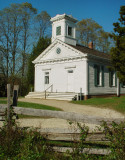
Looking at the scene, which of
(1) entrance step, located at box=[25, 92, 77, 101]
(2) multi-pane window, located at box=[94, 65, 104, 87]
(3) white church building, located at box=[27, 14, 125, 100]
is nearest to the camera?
(1) entrance step, located at box=[25, 92, 77, 101]

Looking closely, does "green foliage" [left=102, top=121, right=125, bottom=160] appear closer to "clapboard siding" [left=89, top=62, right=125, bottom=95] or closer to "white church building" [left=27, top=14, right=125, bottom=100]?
"white church building" [left=27, top=14, right=125, bottom=100]

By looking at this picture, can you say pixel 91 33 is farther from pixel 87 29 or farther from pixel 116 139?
pixel 116 139

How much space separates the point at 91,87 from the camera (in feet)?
69.6

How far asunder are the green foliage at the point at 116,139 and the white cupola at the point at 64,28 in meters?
20.7

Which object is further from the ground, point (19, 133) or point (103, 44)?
point (103, 44)

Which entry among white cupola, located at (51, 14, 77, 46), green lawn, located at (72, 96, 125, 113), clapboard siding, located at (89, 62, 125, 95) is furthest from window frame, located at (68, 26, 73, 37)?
green lawn, located at (72, 96, 125, 113)

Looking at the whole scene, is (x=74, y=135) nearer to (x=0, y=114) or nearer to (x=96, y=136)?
(x=96, y=136)

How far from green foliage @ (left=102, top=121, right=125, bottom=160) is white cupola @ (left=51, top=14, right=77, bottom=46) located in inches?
815

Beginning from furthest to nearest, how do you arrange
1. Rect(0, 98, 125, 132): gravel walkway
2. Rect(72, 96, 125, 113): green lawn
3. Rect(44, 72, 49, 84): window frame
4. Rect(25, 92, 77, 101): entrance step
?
Rect(44, 72, 49, 84): window frame → Rect(25, 92, 77, 101): entrance step → Rect(72, 96, 125, 113): green lawn → Rect(0, 98, 125, 132): gravel walkway

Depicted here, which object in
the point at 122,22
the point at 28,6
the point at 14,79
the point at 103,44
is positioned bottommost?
the point at 14,79

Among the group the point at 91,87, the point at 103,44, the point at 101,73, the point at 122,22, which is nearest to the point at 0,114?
the point at 122,22

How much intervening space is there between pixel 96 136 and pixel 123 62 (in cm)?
1345

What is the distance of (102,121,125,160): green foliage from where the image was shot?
3605 millimetres

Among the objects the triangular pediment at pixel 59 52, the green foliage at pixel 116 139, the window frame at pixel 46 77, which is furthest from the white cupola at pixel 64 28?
the green foliage at pixel 116 139
